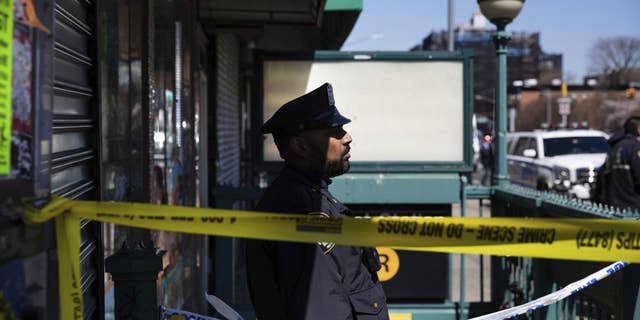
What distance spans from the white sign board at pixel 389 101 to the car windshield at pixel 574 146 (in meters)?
14.4

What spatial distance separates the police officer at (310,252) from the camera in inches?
112

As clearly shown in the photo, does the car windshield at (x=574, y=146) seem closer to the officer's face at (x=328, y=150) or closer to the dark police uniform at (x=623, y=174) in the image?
the dark police uniform at (x=623, y=174)

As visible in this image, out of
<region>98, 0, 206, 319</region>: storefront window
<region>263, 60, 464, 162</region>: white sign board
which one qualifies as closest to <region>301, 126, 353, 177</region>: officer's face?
<region>98, 0, 206, 319</region>: storefront window

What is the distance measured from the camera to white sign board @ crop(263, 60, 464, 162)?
301 inches

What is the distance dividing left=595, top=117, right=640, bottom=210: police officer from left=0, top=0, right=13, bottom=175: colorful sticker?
27.4ft

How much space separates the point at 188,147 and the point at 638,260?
5.16 meters

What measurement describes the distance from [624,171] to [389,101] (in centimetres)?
324

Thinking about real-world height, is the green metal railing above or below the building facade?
below

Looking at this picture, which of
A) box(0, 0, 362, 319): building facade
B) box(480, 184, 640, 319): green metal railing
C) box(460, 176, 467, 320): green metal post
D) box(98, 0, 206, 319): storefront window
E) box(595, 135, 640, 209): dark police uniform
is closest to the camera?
box(0, 0, 362, 319): building facade

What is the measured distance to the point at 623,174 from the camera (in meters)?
9.54

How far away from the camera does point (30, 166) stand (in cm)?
233

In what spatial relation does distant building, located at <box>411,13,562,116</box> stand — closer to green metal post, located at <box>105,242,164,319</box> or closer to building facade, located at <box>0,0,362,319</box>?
building facade, located at <box>0,0,362,319</box>

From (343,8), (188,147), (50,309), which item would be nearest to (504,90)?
(343,8)

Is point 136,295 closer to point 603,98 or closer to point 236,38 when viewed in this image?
point 236,38
